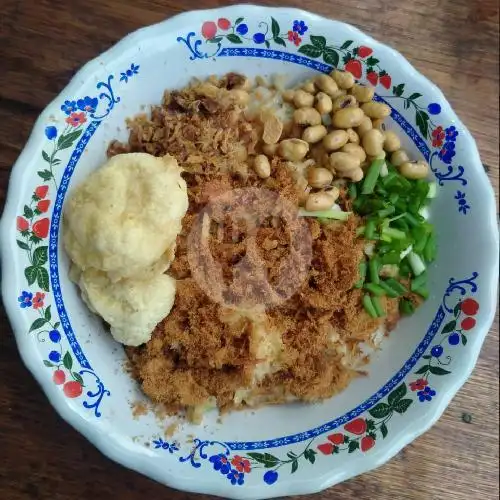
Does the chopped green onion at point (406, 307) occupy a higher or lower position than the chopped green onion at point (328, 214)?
lower

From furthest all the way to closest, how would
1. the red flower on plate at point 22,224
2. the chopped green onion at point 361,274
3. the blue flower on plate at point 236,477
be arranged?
the chopped green onion at point 361,274 → the blue flower on plate at point 236,477 → the red flower on plate at point 22,224

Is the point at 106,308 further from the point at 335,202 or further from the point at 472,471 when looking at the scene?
the point at 472,471

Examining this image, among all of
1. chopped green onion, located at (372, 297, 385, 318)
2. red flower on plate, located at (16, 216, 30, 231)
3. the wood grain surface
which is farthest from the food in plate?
the wood grain surface

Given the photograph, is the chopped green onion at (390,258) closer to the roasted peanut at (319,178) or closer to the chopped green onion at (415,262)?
the chopped green onion at (415,262)

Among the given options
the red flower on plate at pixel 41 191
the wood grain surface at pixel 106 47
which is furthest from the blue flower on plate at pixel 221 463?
the red flower on plate at pixel 41 191

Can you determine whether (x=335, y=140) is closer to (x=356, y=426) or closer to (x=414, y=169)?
(x=414, y=169)

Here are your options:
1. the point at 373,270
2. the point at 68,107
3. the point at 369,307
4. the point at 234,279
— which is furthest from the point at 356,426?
the point at 68,107
